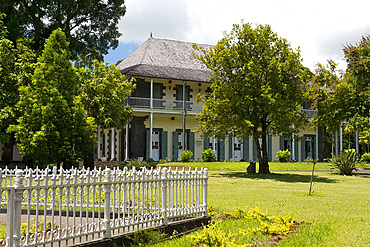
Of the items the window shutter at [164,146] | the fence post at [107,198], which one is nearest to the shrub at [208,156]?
the window shutter at [164,146]

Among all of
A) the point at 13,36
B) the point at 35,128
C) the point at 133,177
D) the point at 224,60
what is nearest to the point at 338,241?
the point at 133,177

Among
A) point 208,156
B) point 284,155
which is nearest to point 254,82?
point 208,156

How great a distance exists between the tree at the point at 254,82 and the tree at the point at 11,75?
32.9 ft

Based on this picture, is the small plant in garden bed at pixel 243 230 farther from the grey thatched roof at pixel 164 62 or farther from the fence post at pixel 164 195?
the grey thatched roof at pixel 164 62

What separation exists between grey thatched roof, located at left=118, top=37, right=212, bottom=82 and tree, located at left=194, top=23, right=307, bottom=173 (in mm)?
7860

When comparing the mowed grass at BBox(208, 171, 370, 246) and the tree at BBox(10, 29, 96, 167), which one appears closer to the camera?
the mowed grass at BBox(208, 171, 370, 246)

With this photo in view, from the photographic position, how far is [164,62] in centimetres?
3419

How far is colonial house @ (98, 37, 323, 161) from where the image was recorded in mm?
32125

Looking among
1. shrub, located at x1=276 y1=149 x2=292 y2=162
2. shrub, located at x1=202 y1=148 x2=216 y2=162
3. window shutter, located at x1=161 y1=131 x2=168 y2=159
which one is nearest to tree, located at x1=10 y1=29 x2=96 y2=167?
shrub, located at x1=202 y1=148 x2=216 y2=162

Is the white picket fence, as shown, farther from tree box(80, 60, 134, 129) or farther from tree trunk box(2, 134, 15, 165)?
tree trunk box(2, 134, 15, 165)

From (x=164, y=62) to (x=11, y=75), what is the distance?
1302cm

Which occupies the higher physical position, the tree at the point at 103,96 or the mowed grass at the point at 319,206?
the tree at the point at 103,96

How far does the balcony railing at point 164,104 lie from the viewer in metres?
31.7

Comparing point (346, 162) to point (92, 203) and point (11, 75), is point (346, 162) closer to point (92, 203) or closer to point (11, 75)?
point (11, 75)
